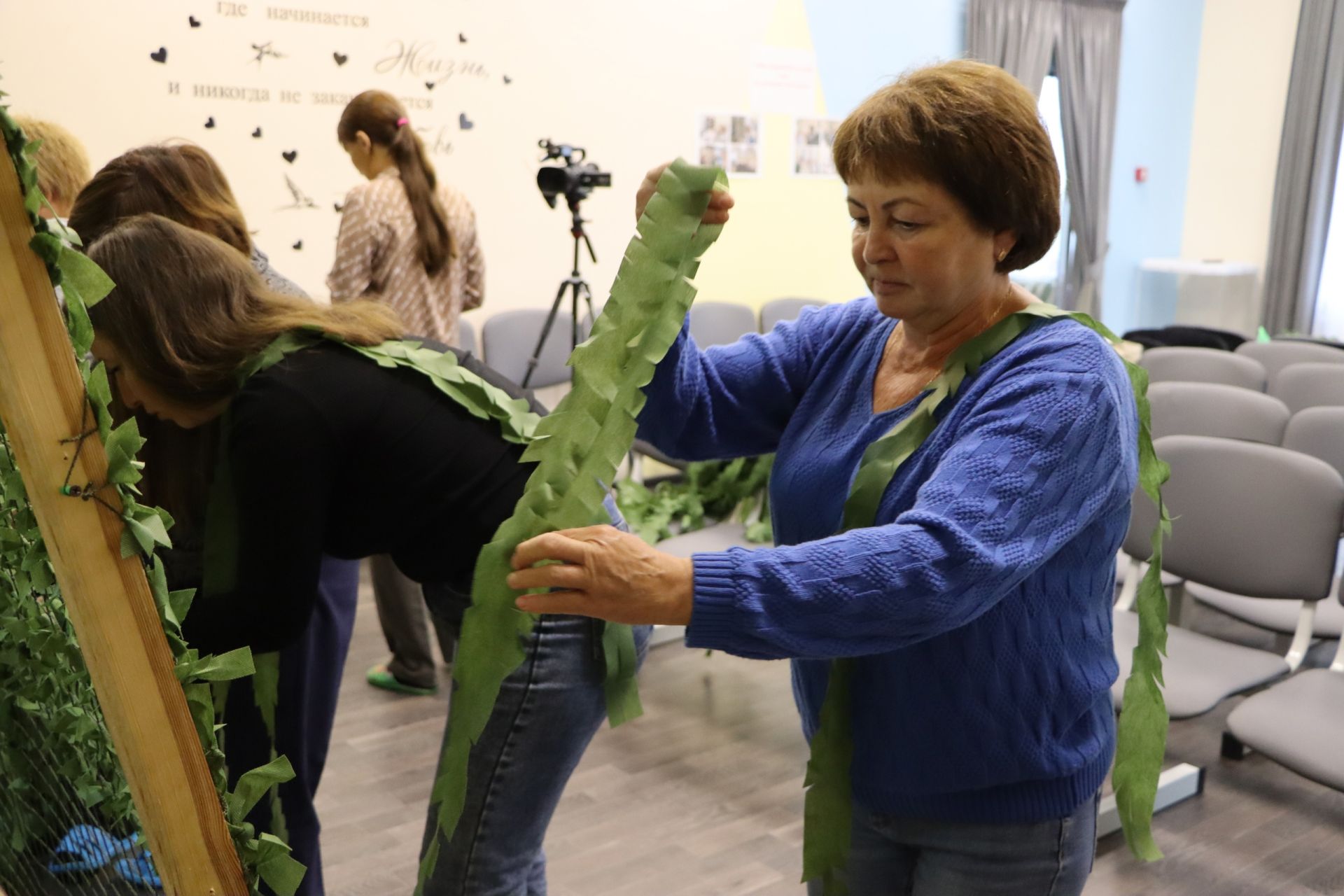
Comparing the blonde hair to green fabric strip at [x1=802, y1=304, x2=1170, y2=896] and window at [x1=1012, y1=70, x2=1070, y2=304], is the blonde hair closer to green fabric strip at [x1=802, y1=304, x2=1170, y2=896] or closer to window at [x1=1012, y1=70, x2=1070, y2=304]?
green fabric strip at [x1=802, y1=304, x2=1170, y2=896]

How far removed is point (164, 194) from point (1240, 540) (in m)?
2.49

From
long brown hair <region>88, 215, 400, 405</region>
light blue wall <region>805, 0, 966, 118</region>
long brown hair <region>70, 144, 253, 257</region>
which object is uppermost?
light blue wall <region>805, 0, 966, 118</region>

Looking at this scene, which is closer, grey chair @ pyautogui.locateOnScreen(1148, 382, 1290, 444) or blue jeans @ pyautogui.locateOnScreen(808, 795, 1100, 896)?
blue jeans @ pyautogui.locateOnScreen(808, 795, 1100, 896)

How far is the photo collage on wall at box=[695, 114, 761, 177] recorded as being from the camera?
20.0ft

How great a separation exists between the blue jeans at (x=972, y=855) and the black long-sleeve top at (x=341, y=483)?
0.56 meters

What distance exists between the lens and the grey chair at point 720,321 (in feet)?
19.0

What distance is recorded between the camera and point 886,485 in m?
1.03

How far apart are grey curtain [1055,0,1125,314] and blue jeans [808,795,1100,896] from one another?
707cm

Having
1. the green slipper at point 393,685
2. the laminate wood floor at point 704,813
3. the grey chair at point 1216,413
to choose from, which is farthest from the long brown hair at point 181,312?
the grey chair at point 1216,413

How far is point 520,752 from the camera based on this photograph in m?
1.32

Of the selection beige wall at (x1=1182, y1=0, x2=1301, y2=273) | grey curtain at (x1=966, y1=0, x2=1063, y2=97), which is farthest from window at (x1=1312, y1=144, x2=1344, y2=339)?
grey curtain at (x1=966, y1=0, x2=1063, y2=97)

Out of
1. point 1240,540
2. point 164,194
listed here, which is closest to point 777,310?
point 1240,540

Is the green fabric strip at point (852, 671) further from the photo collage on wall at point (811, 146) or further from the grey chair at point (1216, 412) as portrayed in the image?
the photo collage on wall at point (811, 146)

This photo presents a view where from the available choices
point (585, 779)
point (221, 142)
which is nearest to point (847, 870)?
point (585, 779)
